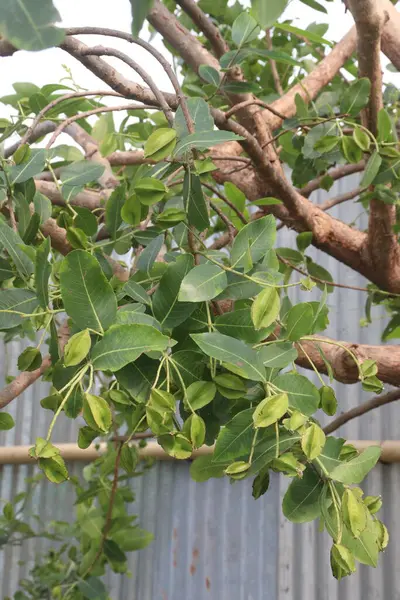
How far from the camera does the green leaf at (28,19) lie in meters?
0.23

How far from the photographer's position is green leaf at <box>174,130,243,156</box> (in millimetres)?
518

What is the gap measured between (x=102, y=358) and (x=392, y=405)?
6.34 ft

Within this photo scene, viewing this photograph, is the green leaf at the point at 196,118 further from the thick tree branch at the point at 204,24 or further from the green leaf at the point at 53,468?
the thick tree branch at the point at 204,24

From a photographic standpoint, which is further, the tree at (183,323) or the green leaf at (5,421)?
the green leaf at (5,421)

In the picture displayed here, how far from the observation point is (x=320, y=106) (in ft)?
3.83

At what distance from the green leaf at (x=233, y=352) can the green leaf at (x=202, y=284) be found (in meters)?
0.03

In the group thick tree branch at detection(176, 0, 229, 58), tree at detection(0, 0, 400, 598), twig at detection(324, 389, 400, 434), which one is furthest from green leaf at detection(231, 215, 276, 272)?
twig at detection(324, 389, 400, 434)

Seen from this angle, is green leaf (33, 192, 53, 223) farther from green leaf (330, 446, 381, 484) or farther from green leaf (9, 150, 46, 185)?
green leaf (330, 446, 381, 484)

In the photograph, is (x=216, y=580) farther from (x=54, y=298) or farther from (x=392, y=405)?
(x=54, y=298)

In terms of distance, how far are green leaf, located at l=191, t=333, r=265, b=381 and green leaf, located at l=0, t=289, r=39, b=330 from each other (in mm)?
159

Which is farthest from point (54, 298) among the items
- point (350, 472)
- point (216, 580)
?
point (216, 580)

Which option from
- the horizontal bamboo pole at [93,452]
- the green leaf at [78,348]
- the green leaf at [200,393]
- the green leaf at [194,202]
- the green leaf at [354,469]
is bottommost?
the green leaf at [354,469]

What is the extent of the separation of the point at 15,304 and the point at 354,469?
0.89 feet

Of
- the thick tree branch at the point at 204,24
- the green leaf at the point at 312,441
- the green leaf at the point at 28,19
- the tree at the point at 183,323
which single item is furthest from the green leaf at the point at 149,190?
the thick tree branch at the point at 204,24
